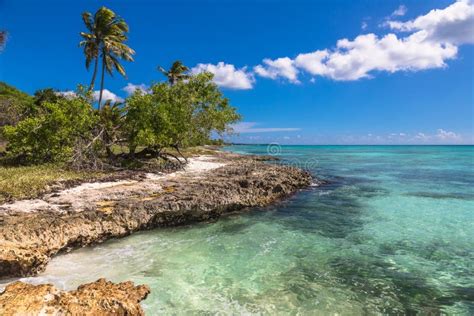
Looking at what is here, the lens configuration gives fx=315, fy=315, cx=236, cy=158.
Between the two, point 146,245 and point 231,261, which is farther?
point 146,245

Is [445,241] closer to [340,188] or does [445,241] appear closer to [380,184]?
[340,188]

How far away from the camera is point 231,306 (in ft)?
20.4

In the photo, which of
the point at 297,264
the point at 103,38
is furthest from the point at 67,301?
the point at 103,38

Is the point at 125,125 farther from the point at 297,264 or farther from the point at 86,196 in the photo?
the point at 297,264

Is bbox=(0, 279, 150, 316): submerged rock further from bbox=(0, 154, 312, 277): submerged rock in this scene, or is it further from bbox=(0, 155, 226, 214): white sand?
bbox=(0, 155, 226, 214): white sand

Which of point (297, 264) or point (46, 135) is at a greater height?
point (46, 135)

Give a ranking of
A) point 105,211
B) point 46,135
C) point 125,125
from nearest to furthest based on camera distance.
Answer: point 105,211, point 46,135, point 125,125

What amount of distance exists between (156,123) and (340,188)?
12370 mm

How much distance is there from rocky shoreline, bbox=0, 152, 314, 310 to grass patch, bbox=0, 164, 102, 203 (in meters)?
0.70

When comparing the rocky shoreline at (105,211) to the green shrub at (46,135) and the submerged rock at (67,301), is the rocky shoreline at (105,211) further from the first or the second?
the green shrub at (46,135)

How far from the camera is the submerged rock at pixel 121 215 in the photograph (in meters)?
7.04

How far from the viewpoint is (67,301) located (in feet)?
16.0

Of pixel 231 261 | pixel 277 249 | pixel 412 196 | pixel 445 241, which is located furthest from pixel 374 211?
pixel 231 261

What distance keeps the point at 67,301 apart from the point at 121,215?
511 cm
